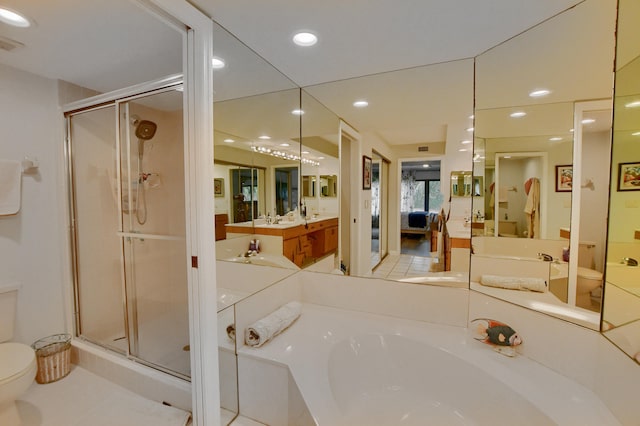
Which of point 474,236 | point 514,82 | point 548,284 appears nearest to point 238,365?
point 474,236

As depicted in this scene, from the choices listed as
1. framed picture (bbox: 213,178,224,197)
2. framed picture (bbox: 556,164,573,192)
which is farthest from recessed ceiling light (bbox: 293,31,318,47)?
framed picture (bbox: 556,164,573,192)

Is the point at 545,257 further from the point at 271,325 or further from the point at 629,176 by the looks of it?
the point at 271,325

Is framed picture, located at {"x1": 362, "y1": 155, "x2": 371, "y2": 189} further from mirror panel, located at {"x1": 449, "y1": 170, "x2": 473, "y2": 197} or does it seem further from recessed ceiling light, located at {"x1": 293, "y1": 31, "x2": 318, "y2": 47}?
recessed ceiling light, located at {"x1": 293, "y1": 31, "x2": 318, "y2": 47}

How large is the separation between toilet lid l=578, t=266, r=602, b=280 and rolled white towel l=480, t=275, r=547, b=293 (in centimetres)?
21

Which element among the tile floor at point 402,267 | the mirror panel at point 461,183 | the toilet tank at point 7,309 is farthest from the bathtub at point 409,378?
the toilet tank at point 7,309

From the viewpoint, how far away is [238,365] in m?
1.58

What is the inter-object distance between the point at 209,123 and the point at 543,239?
192 centimetres

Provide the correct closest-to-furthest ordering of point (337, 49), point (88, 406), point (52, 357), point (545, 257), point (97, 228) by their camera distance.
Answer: point (545, 257)
point (337, 49)
point (88, 406)
point (52, 357)
point (97, 228)

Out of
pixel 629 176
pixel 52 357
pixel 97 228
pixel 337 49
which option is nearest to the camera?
pixel 629 176

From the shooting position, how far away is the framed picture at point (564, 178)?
133cm

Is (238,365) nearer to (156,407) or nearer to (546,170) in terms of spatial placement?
(156,407)

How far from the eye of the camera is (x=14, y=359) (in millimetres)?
1675

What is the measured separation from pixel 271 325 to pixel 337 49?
176 cm

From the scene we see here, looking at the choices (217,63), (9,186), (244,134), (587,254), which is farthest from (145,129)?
(587,254)
